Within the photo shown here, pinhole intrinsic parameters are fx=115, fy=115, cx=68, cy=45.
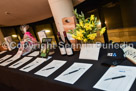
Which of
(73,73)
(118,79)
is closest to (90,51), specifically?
(73,73)

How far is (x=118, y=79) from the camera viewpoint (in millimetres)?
701

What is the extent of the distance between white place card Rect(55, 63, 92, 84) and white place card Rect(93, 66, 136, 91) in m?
0.18

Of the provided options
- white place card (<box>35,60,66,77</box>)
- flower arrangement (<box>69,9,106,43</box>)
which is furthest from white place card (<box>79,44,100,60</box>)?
white place card (<box>35,60,66,77</box>)

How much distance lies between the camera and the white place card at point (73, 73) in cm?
85

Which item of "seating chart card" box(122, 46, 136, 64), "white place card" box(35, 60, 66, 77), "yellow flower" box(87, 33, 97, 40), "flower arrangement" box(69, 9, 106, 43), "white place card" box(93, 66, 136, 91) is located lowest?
"white place card" box(93, 66, 136, 91)

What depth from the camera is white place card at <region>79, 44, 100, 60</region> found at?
40.4 inches

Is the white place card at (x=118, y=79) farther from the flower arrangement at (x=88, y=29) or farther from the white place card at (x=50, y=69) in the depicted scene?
the white place card at (x=50, y=69)

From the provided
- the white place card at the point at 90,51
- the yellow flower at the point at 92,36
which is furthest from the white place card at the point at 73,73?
the yellow flower at the point at 92,36

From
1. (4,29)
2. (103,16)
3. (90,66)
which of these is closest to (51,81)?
(90,66)

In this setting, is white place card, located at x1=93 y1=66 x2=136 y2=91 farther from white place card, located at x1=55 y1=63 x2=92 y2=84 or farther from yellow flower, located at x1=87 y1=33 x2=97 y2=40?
yellow flower, located at x1=87 y1=33 x2=97 y2=40

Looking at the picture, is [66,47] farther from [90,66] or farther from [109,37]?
[109,37]

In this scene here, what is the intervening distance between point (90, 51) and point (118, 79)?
41cm

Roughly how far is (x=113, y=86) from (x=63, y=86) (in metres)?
0.34

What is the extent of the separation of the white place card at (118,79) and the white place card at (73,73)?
0.18m
